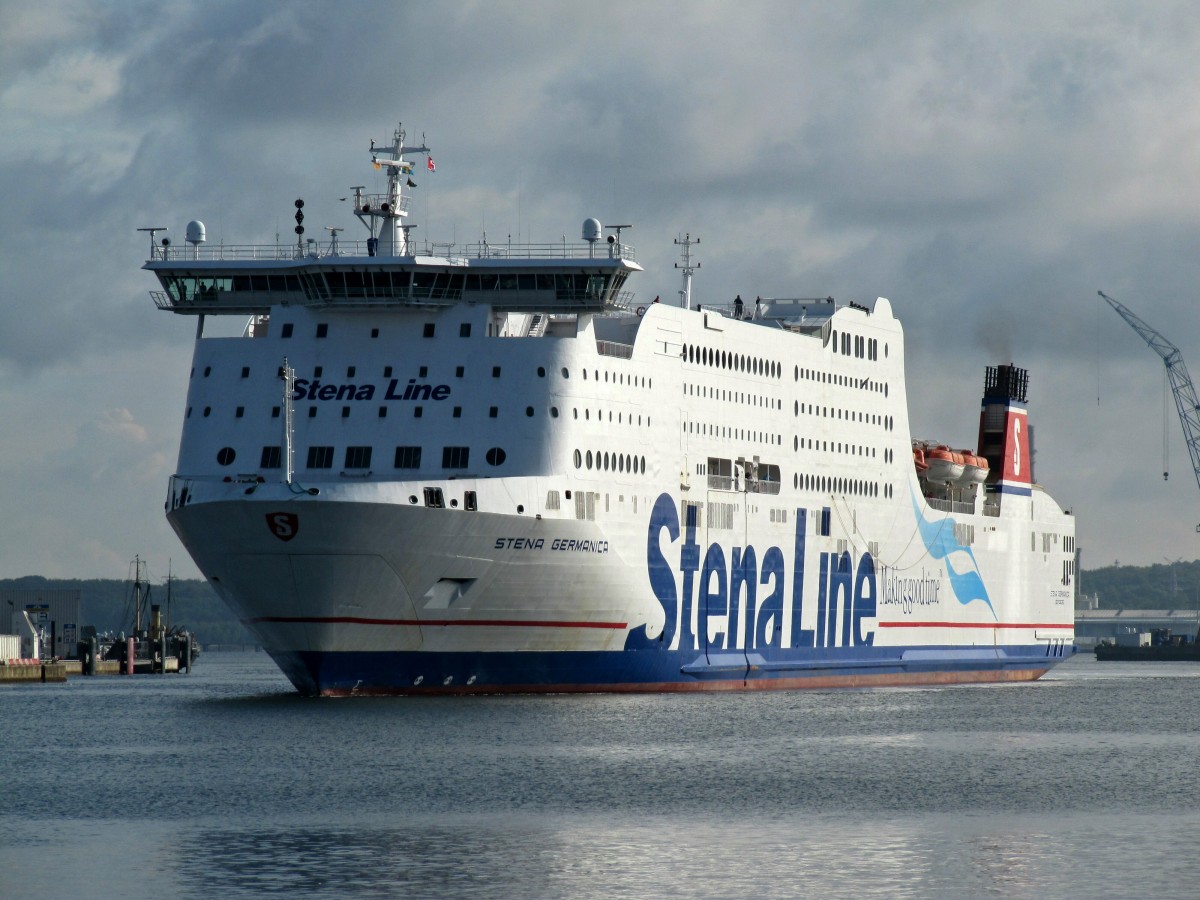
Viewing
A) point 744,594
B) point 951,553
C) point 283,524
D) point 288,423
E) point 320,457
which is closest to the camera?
point 283,524

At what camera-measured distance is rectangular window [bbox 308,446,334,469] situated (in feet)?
161

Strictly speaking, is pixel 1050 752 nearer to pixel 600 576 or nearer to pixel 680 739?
pixel 680 739

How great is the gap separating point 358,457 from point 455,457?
2.47 metres

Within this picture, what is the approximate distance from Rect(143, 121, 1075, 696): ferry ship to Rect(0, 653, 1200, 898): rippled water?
2144 millimetres

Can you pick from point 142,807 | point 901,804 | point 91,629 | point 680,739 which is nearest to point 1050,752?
point 680,739

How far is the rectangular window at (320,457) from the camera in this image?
4916cm

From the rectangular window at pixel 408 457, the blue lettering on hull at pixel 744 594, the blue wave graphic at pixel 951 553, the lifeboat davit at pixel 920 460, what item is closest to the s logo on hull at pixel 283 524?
the rectangular window at pixel 408 457

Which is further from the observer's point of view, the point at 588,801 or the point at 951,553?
the point at 951,553

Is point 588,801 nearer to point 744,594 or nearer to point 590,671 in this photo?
point 590,671

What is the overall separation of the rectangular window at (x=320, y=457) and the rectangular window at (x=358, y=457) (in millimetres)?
449

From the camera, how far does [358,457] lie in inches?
1930

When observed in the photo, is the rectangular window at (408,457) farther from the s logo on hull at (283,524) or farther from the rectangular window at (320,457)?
the s logo on hull at (283,524)

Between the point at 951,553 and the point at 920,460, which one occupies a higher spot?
the point at 920,460

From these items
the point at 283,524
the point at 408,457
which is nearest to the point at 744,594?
the point at 408,457
